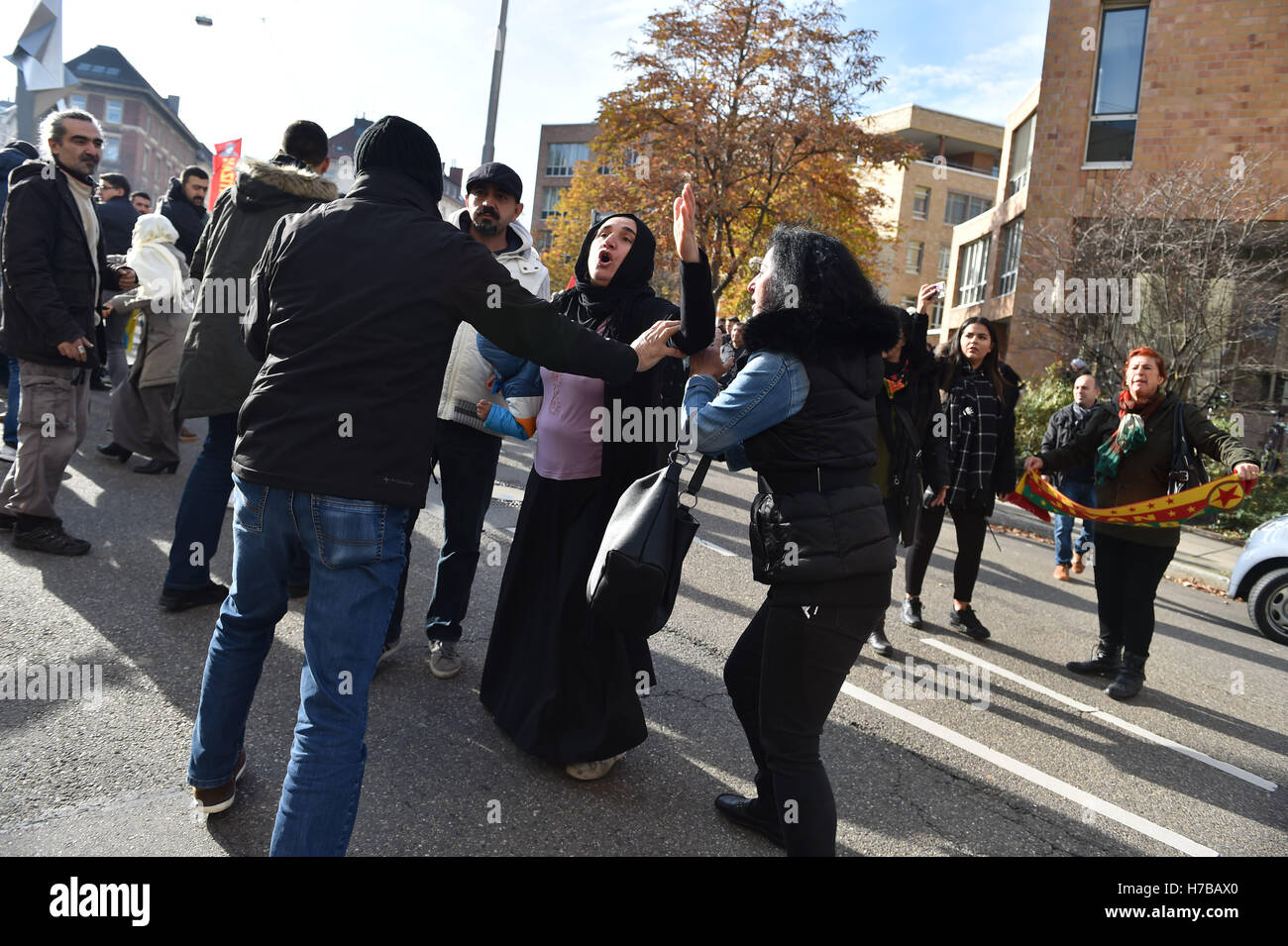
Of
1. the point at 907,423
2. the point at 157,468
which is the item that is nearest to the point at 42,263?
the point at 157,468

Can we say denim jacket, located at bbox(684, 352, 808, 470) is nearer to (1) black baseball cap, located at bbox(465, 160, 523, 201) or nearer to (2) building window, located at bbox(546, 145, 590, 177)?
(1) black baseball cap, located at bbox(465, 160, 523, 201)

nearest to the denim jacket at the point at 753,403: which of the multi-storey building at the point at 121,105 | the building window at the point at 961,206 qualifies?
the building window at the point at 961,206

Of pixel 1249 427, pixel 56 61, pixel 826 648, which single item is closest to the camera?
pixel 826 648

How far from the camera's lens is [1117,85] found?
1991 centimetres

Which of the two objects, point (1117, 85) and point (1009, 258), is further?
point (1009, 258)

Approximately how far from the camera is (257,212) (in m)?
4.12

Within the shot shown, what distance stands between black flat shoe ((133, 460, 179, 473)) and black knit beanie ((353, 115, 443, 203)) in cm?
568

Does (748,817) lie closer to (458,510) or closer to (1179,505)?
(458,510)

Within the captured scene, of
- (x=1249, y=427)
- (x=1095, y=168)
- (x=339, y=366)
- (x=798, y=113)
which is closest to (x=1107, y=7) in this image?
(x=1095, y=168)

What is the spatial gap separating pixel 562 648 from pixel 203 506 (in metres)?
2.15

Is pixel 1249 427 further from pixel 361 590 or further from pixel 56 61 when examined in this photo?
pixel 56 61

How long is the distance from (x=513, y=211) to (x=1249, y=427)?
1708 centimetres

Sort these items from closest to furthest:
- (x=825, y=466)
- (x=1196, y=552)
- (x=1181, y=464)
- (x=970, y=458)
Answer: (x=825, y=466) → (x=1181, y=464) → (x=970, y=458) → (x=1196, y=552)

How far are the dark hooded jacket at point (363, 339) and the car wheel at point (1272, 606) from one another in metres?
7.84
